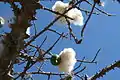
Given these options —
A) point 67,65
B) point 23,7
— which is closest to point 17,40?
point 23,7

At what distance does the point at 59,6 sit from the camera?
6.83 ft

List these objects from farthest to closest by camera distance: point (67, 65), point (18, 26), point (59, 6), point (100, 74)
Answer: point (59, 6)
point (67, 65)
point (100, 74)
point (18, 26)

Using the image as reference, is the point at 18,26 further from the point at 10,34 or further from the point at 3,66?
the point at 3,66

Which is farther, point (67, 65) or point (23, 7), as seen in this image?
point (67, 65)

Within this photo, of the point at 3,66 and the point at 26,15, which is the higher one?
the point at 26,15

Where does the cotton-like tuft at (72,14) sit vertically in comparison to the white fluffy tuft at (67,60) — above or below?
above

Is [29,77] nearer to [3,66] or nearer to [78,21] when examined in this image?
[78,21]

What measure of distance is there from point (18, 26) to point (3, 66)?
0.20m

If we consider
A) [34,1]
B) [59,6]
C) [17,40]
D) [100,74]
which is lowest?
[100,74]

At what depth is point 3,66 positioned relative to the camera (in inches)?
52.5

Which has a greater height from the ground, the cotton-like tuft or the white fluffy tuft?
the cotton-like tuft

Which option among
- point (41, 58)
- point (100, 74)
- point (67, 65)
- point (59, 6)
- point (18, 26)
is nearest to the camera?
point (18, 26)

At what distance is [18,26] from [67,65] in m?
0.75

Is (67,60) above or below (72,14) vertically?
below
